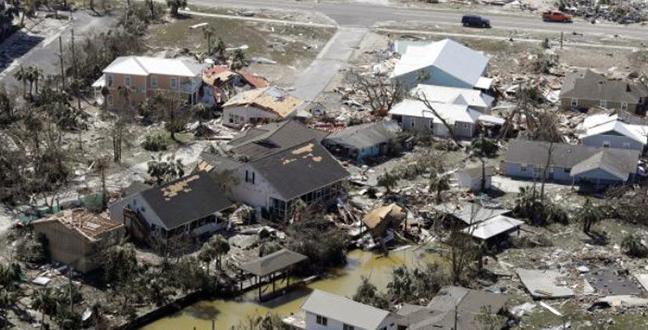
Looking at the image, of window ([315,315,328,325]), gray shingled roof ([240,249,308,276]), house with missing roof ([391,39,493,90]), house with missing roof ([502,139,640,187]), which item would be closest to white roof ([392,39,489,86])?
house with missing roof ([391,39,493,90])

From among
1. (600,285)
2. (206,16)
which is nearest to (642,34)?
(206,16)

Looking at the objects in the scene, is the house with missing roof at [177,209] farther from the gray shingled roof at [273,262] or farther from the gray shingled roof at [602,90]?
the gray shingled roof at [602,90]

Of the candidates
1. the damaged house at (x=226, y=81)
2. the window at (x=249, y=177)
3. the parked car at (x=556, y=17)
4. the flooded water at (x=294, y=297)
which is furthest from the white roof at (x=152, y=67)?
the parked car at (x=556, y=17)

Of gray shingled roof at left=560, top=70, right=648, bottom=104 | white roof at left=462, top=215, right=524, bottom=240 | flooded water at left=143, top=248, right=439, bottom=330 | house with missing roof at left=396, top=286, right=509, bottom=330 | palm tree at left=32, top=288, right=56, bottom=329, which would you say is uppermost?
gray shingled roof at left=560, top=70, right=648, bottom=104

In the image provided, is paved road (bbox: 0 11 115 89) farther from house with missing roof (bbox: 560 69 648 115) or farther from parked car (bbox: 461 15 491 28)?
house with missing roof (bbox: 560 69 648 115)

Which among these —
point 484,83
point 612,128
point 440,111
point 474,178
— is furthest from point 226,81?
point 612,128

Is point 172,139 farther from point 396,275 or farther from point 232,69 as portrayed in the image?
point 396,275
